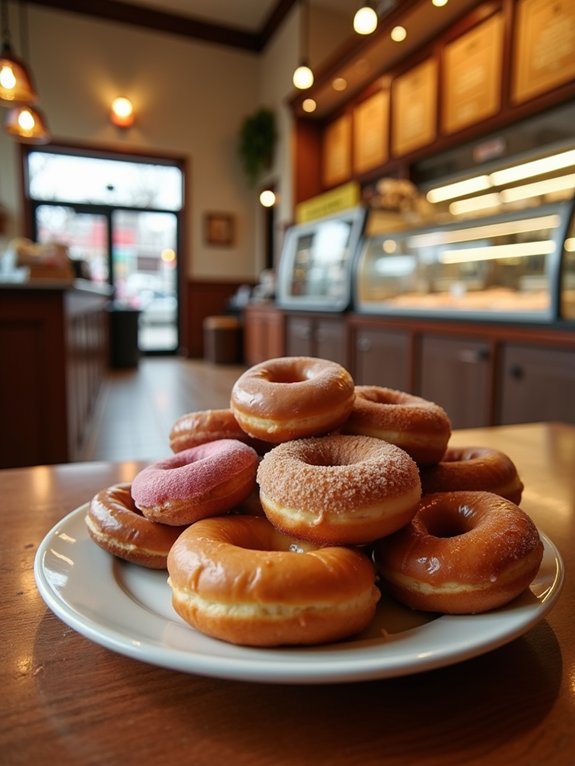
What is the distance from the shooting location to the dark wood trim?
7312 mm

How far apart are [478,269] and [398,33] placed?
2.81 metres

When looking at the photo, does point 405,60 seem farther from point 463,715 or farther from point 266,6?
point 463,715

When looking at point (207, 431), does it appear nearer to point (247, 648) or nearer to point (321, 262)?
point (247, 648)

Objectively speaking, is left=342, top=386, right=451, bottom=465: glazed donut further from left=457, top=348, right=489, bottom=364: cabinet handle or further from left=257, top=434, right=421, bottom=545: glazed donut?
left=457, top=348, right=489, bottom=364: cabinet handle

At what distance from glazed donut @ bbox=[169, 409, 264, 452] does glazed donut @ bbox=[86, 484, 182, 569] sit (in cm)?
12

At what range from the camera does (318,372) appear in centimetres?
61

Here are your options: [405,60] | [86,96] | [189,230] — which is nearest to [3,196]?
[86,96]

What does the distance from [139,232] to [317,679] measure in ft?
29.1

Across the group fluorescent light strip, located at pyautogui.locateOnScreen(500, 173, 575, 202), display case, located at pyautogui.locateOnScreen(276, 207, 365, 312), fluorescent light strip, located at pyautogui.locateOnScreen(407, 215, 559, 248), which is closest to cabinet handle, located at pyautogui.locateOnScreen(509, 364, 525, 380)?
fluorescent light strip, located at pyautogui.locateOnScreen(407, 215, 559, 248)

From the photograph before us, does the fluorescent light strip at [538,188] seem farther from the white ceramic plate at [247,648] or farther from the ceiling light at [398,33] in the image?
the white ceramic plate at [247,648]

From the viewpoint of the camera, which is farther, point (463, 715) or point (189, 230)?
point (189, 230)

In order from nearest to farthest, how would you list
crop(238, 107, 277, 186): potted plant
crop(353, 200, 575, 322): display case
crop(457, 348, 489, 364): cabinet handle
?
crop(353, 200, 575, 322): display case, crop(457, 348, 489, 364): cabinet handle, crop(238, 107, 277, 186): potted plant

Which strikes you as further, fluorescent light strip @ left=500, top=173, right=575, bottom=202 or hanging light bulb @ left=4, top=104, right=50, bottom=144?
hanging light bulb @ left=4, top=104, right=50, bottom=144

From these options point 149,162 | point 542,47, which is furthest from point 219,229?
point 542,47
